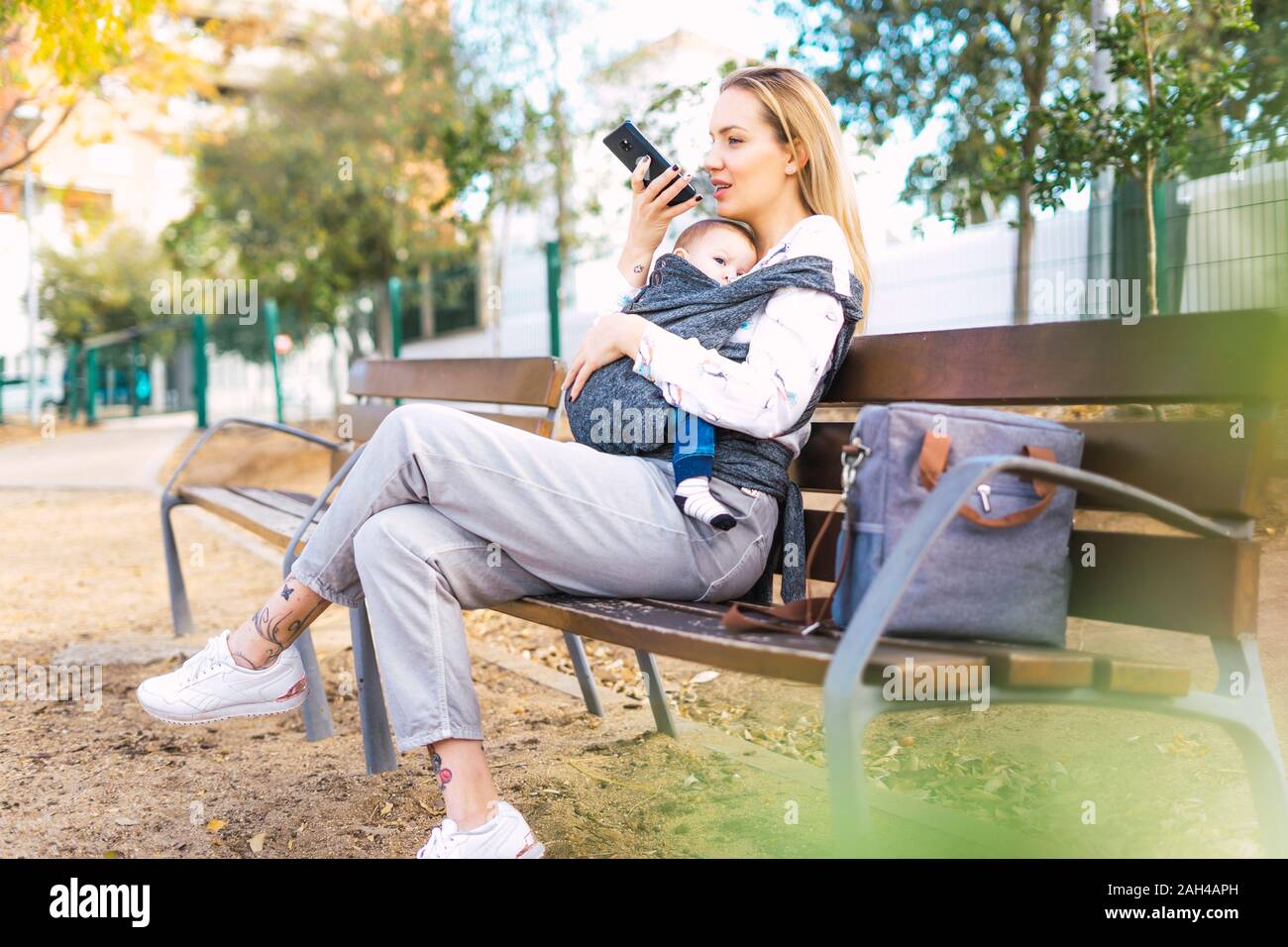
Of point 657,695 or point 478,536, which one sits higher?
point 478,536

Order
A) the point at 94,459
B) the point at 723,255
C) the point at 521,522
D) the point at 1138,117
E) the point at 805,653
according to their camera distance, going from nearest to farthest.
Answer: the point at 805,653
the point at 521,522
the point at 723,255
the point at 1138,117
the point at 94,459

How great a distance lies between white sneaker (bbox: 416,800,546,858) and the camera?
2.01 meters

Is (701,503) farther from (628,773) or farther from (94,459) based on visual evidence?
(94,459)

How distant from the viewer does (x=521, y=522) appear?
6.99ft

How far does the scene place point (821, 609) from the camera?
192 centimetres

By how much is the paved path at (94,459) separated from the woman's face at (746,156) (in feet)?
28.2

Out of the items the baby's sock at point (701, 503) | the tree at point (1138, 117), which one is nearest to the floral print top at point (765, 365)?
the baby's sock at point (701, 503)

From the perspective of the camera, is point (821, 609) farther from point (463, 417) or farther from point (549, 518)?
point (463, 417)

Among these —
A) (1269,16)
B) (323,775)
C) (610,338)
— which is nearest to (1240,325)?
(610,338)

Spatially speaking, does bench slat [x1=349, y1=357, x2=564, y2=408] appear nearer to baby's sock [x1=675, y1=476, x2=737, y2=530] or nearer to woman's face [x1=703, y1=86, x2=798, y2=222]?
woman's face [x1=703, y1=86, x2=798, y2=222]

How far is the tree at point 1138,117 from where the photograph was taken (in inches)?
212

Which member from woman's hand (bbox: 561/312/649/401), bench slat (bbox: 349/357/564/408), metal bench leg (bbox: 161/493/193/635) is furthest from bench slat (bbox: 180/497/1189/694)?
metal bench leg (bbox: 161/493/193/635)

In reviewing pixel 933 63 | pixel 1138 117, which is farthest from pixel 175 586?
pixel 933 63

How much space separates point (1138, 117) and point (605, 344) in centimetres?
425
